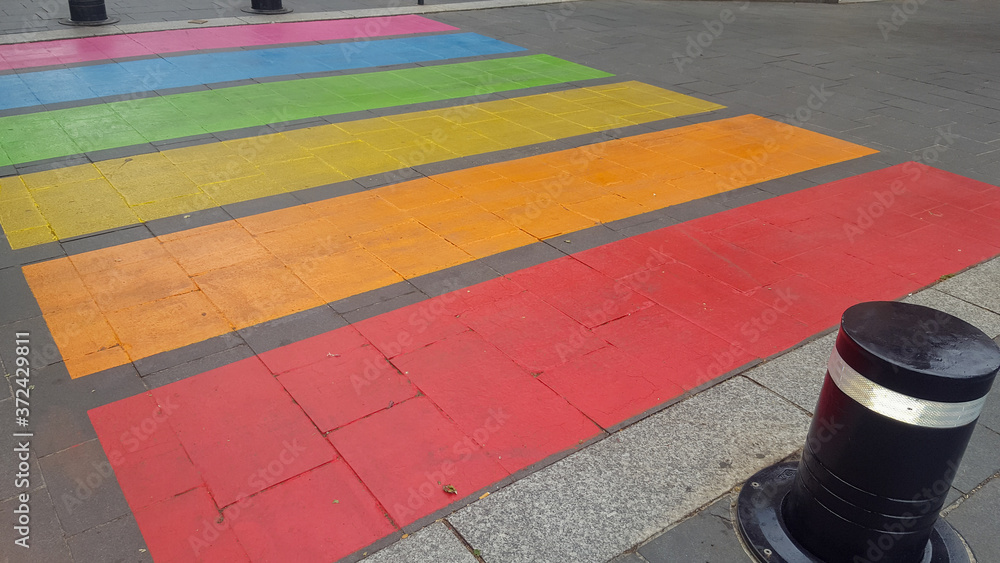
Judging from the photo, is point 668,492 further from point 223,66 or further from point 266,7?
point 266,7

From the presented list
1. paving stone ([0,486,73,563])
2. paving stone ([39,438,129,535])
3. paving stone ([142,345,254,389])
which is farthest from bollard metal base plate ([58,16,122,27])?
paving stone ([0,486,73,563])

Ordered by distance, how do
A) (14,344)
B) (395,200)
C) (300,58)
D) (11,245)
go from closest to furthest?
1. (14,344)
2. (11,245)
3. (395,200)
4. (300,58)

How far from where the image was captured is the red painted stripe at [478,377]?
12.6 ft

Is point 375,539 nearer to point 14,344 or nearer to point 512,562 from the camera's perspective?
point 512,562

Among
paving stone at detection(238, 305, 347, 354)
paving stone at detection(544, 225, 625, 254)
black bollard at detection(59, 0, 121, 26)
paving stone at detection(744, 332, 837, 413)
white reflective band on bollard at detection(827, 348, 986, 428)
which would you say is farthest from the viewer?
black bollard at detection(59, 0, 121, 26)

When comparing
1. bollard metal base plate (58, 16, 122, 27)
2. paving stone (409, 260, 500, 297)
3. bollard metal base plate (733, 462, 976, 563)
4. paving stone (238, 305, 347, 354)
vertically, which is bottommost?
paving stone (238, 305, 347, 354)

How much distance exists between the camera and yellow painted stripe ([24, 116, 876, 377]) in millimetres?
5410

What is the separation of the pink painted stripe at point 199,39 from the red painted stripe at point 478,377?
9.81m

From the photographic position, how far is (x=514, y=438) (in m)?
4.30

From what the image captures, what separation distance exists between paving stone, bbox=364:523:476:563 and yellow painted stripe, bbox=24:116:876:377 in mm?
2454

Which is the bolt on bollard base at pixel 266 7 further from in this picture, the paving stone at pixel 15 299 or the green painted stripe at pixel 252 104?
the paving stone at pixel 15 299

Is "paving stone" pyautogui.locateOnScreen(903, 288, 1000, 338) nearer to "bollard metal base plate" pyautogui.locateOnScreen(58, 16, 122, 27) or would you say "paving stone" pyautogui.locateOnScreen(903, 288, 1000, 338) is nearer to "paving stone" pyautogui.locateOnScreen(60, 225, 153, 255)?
"paving stone" pyautogui.locateOnScreen(60, 225, 153, 255)

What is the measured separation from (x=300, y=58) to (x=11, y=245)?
24.4ft

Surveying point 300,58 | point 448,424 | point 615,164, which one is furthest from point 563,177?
point 300,58
